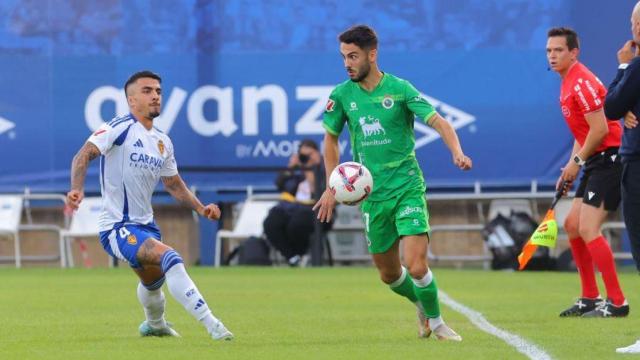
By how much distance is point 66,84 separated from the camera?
854 inches

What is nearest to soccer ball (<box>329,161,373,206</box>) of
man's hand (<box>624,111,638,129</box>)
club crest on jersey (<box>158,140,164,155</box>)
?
club crest on jersey (<box>158,140,164,155</box>)

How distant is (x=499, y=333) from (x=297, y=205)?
403 inches

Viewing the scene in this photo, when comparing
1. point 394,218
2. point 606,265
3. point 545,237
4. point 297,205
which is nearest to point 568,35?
point 545,237

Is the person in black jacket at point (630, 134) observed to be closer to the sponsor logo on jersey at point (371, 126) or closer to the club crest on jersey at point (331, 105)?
the sponsor logo on jersey at point (371, 126)

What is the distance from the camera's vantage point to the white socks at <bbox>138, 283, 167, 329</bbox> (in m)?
10.5

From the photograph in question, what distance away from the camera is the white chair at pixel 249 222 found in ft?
→ 69.4

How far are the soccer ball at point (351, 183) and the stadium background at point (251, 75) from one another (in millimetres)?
11345

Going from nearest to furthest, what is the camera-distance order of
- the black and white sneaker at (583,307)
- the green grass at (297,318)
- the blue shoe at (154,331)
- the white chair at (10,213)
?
the green grass at (297,318), the blue shoe at (154,331), the black and white sneaker at (583,307), the white chair at (10,213)

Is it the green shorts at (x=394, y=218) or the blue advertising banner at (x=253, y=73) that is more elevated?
the blue advertising banner at (x=253, y=73)

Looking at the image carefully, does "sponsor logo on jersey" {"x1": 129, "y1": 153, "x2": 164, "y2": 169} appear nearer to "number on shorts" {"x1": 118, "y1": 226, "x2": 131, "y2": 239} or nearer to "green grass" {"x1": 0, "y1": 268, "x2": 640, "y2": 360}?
"number on shorts" {"x1": 118, "y1": 226, "x2": 131, "y2": 239}

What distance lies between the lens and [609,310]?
39.7ft

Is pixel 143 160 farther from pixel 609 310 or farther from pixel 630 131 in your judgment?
pixel 609 310

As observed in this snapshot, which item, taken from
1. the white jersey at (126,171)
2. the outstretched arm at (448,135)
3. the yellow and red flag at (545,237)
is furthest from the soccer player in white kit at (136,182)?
the yellow and red flag at (545,237)

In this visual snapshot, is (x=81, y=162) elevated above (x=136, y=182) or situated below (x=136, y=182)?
above
